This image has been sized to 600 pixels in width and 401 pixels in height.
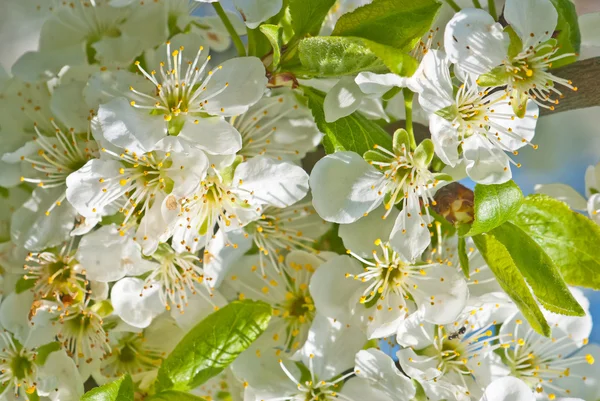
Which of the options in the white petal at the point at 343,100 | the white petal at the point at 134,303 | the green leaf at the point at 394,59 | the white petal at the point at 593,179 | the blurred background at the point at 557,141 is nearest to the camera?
the green leaf at the point at 394,59

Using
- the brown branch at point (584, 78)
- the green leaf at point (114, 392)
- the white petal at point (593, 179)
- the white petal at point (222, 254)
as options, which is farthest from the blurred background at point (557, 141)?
the green leaf at point (114, 392)

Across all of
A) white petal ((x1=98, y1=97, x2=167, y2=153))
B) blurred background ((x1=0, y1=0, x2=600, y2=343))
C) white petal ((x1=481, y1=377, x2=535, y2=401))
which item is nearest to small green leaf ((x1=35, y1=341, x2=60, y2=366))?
white petal ((x1=98, y1=97, x2=167, y2=153))

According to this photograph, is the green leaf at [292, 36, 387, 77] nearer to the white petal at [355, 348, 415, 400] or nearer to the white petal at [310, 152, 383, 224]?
the white petal at [310, 152, 383, 224]

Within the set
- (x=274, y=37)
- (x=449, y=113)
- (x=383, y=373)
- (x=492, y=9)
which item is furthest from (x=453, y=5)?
(x=383, y=373)

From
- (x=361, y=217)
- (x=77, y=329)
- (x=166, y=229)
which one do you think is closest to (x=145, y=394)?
(x=77, y=329)

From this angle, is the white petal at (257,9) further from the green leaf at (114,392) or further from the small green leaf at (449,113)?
the green leaf at (114,392)
